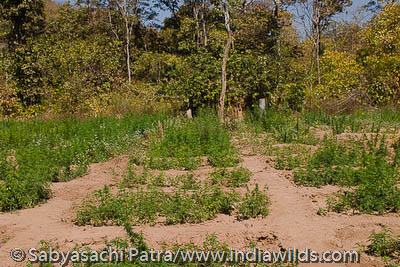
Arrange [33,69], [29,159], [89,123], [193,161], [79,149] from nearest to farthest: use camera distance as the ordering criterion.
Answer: [29,159], [193,161], [79,149], [89,123], [33,69]

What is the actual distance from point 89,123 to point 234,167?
459 cm

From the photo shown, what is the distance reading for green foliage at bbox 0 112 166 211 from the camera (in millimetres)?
5465

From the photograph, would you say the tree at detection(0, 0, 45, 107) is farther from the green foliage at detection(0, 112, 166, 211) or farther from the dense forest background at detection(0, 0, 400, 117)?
the green foliage at detection(0, 112, 166, 211)

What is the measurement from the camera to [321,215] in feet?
16.1

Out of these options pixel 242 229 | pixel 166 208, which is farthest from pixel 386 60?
pixel 166 208

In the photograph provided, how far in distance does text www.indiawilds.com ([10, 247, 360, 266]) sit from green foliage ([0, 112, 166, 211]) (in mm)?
1555

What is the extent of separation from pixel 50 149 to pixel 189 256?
478 centimetres

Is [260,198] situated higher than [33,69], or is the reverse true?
[33,69]

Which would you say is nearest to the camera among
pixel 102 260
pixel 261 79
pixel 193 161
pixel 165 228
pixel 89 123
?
pixel 102 260

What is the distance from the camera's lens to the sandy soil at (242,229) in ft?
13.7

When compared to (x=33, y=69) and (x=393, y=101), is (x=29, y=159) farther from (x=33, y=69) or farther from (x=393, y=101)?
(x=393, y=101)

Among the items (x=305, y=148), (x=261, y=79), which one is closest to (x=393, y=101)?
(x=261, y=79)

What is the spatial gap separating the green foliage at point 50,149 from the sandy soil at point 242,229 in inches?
11.3

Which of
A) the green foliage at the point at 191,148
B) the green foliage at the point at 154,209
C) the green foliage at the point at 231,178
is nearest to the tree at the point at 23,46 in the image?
the green foliage at the point at 191,148
